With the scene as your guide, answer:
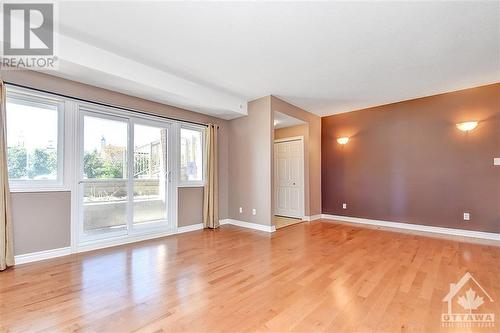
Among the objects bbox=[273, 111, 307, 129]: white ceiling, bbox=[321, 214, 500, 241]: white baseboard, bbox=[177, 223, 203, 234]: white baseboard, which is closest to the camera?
bbox=[321, 214, 500, 241]: white baseboard

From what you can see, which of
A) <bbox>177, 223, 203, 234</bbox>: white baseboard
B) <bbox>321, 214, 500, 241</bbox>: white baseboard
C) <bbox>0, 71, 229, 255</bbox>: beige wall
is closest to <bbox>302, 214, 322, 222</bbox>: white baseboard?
<bbox>321, 214, 500, 241</bbox>: white baseboard

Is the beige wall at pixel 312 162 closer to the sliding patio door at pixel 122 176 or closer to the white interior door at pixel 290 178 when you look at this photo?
the white interior door at pixel 290 178

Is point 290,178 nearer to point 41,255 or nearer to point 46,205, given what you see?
point 46,205

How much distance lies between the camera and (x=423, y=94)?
4633mm

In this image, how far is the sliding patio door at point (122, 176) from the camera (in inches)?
143

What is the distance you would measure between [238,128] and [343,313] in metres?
4.23

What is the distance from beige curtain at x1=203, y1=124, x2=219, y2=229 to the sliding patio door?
0.81 metres

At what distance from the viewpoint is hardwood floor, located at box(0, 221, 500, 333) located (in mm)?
1788

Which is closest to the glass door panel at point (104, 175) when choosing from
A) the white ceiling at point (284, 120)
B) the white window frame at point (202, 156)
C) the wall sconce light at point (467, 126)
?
the white window frame at point (202, 156)

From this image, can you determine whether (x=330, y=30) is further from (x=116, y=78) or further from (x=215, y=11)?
(x=116, y=78)

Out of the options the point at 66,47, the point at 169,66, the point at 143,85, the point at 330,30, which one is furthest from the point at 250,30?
the point at 66,47

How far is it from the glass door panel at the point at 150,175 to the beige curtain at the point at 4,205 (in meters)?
1.58

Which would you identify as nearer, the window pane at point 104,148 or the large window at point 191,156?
the window pane at point 104,148

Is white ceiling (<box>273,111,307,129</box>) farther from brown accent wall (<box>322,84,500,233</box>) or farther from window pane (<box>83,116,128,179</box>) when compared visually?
window pane (<box>83,116,128,179</box>)
